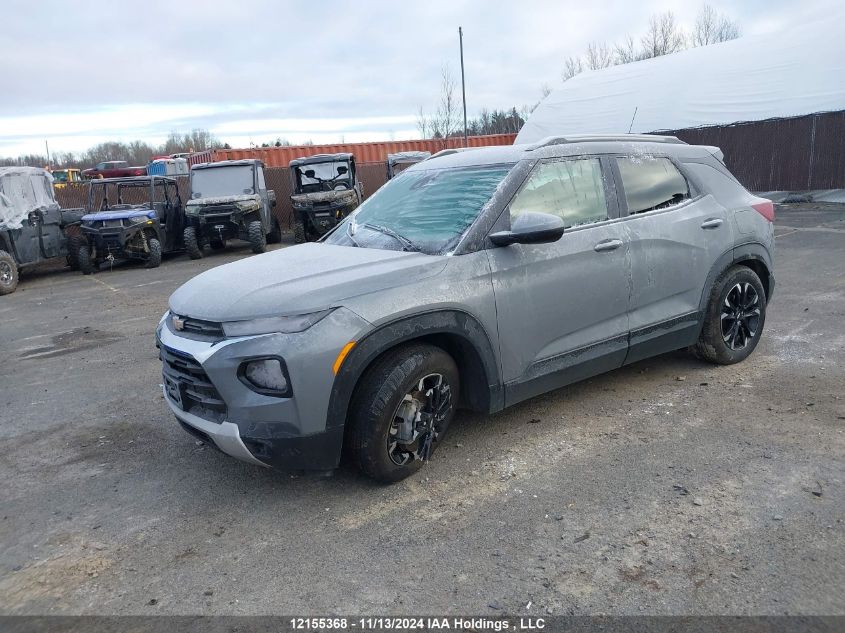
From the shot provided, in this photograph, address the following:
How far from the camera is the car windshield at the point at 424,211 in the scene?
157 inches

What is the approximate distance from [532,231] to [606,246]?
0.78 m

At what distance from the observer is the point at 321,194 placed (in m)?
16.8

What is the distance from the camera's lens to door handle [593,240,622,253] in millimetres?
4242

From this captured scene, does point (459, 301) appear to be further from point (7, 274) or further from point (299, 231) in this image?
point (299, 231)

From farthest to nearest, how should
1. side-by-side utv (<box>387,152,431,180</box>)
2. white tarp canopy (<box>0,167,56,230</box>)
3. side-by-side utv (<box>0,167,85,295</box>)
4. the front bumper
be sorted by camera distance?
side-by-side utv (<box>387,152,431,180</box>) → white tarp canopy (<box>0,167,56,230</box>) → side-by-side utv (<box>0,167,85,295</box>) → the front bumper

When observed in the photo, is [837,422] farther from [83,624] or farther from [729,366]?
[83,624]

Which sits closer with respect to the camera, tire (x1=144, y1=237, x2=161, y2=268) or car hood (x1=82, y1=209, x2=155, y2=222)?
car hood (x1=82, y1=209, x2=155, y2=222)

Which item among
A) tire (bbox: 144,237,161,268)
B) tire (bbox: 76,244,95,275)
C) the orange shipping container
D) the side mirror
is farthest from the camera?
the orange shipping container

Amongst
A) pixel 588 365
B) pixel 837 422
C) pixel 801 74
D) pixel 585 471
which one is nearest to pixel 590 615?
pixel 585 471

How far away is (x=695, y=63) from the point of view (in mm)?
25500

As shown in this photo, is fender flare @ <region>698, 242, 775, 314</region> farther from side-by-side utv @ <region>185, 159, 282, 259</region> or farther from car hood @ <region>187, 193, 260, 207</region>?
car hood @ <region>187, 193, 260, 207</region>

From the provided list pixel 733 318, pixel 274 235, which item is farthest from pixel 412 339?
pixel 274 235

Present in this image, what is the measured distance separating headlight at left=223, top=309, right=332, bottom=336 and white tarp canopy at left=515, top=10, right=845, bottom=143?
16.8 metres

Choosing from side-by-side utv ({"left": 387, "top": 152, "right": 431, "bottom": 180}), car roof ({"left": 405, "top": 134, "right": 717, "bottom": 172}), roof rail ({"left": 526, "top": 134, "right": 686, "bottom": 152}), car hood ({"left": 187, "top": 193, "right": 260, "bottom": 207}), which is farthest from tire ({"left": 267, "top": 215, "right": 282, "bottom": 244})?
roof rail ({"left": 526, "top": 134, "right": 686, "bottom": 152})
